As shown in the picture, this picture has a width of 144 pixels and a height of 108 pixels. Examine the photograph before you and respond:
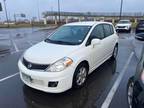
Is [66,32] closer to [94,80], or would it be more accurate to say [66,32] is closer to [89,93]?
[94,80]

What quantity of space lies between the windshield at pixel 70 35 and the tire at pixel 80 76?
2.30 feet

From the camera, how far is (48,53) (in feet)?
14.3

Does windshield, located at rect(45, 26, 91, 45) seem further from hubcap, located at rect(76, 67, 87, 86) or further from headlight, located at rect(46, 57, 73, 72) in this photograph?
headlight, located at rect(46, 57, 73, 72)

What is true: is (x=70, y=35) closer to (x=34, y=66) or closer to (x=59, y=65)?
(x=59, y=65)

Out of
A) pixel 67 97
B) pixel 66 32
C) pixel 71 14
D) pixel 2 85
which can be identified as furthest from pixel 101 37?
pixel 71 14

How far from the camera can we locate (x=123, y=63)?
7062mm

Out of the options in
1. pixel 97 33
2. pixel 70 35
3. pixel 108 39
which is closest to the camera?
pixel 70 35

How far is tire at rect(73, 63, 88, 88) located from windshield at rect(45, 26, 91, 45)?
70 cm

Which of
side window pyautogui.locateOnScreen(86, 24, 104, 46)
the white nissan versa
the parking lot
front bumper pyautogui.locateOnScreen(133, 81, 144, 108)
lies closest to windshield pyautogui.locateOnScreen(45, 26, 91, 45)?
the white nissan versa

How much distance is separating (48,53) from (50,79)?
74 centimetres

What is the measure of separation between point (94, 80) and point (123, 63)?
7.55ft

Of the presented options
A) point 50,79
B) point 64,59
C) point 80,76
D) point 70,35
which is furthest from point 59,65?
point 70,35

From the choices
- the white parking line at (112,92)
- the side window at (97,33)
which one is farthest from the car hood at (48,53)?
the white parking line at (112,92)

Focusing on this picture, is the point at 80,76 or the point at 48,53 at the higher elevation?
the point at 48,53
